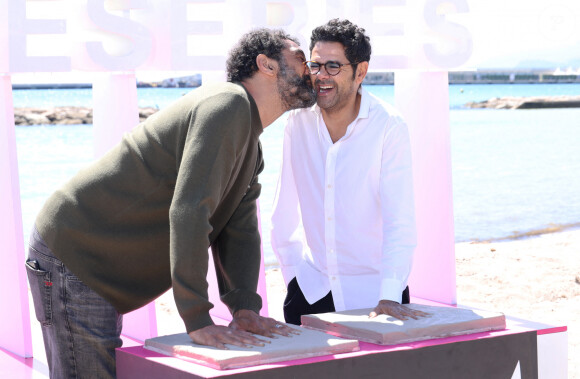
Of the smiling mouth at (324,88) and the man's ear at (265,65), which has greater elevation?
the man's ear at (265,65)

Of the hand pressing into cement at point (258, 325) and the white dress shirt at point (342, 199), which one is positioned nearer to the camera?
the hand pressing into cement at point (258, 325)

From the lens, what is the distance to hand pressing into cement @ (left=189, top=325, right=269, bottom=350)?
212 centimetres

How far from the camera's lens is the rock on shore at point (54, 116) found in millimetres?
30328

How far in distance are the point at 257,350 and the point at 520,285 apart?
5645mm

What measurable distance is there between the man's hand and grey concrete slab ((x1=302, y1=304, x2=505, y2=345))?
0.07 feet

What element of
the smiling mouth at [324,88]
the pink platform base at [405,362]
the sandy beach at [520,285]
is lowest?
the sandy beach at [520,285]

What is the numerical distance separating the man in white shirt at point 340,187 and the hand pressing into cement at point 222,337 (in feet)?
3.14

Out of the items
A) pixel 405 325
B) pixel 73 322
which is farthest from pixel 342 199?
pixel 73 322

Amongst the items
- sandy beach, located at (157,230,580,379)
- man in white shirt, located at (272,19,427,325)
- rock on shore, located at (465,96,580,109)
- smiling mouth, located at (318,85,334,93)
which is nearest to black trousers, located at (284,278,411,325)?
man in white shirt, located at (272,19,427,325)

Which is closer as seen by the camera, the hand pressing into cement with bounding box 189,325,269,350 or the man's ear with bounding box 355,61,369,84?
the hand pressing into cement with bounding box 189,325,269,350

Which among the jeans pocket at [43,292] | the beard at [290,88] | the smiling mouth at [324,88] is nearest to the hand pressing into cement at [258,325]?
the jeans pocket at [43,292]

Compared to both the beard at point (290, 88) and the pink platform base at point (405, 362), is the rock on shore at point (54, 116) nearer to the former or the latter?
the beard at point (290, 88)

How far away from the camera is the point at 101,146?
15.5 ft

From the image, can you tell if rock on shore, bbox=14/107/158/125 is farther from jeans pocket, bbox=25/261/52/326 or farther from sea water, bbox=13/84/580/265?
jeans pocket, bbox=25/261/52/326
